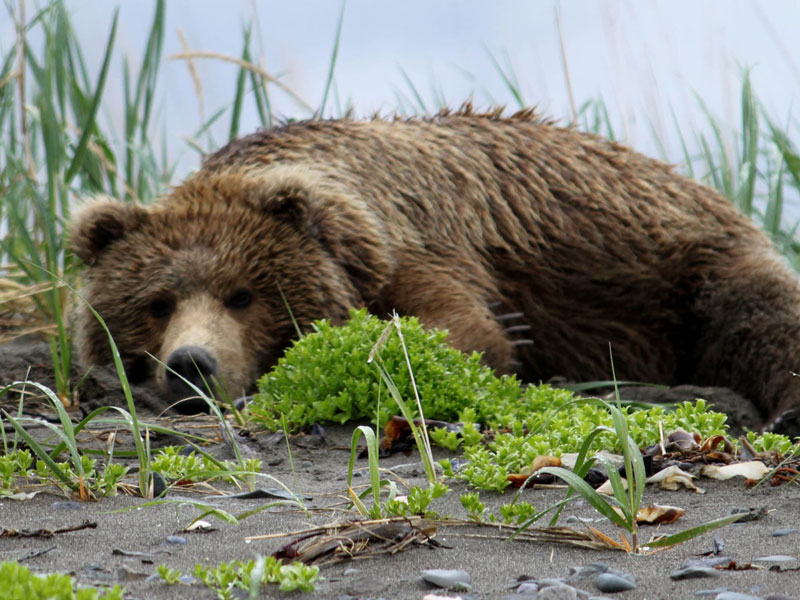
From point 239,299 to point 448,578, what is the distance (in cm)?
312

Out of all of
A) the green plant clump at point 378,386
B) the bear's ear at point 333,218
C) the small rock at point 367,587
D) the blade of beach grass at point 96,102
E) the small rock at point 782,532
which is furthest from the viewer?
the blade of beach grass at point 96,102

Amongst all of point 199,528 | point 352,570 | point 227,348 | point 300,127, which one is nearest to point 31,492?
point 199,528

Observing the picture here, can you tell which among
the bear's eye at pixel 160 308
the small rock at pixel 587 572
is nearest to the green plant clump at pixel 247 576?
the small rock at pixel 587 572

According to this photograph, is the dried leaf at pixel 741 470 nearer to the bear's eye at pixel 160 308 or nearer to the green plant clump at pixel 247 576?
the green plant clump at pixel 247 576

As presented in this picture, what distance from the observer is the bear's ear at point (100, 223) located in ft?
16.9

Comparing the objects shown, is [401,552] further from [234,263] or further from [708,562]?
[234,263]

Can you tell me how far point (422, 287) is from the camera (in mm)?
5082

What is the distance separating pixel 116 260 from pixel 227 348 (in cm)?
85

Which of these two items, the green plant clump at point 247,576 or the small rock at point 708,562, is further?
the small rock at point 708,562

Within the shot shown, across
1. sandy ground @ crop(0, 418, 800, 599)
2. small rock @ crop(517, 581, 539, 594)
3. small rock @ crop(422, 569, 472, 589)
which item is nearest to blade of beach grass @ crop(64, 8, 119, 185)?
sandy ground @ crop(0, 418, 800, 599)

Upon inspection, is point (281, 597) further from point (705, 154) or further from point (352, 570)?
point (705, 154)

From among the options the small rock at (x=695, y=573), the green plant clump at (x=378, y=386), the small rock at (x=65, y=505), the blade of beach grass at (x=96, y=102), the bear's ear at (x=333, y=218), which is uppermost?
the blade of beach grass at (x=96, y=102)

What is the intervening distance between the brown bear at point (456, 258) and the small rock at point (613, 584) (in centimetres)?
275

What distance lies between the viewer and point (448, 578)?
2.07 m
